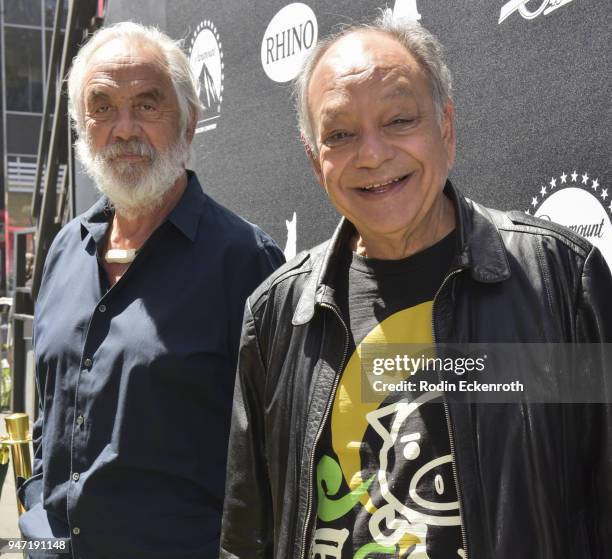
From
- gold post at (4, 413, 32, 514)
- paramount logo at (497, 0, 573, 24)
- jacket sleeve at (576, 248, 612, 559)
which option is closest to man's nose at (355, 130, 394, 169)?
jacket sleeve at (576, 248, 612, 559)

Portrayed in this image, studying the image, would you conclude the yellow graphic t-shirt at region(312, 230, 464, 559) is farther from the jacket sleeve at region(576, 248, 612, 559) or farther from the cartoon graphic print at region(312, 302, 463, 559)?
the jacket sleeve at region(576, 248, 612, 559)

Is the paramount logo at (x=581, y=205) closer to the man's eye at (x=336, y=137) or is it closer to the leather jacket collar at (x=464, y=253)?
the leather jacket collar at (x=464, y=253)

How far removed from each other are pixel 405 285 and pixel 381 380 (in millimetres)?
173

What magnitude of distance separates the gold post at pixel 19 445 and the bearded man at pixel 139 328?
0.40 meters

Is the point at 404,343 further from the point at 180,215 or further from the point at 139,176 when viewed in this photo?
the point at 139,176

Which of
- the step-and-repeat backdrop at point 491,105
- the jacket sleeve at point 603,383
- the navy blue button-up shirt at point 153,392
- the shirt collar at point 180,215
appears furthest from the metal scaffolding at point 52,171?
the jacket sleeve at point 603,383

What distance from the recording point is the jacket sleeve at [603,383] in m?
1.22

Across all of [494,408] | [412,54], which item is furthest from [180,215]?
[494,408]

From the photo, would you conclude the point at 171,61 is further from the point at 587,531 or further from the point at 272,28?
the point at 587,531

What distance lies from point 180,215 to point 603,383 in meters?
1.13

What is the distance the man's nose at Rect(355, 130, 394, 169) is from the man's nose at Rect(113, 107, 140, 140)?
0.89m

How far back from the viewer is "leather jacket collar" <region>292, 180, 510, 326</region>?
4.29 ft

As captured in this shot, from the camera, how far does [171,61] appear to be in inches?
82.0

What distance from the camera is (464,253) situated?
1328 millimetres
